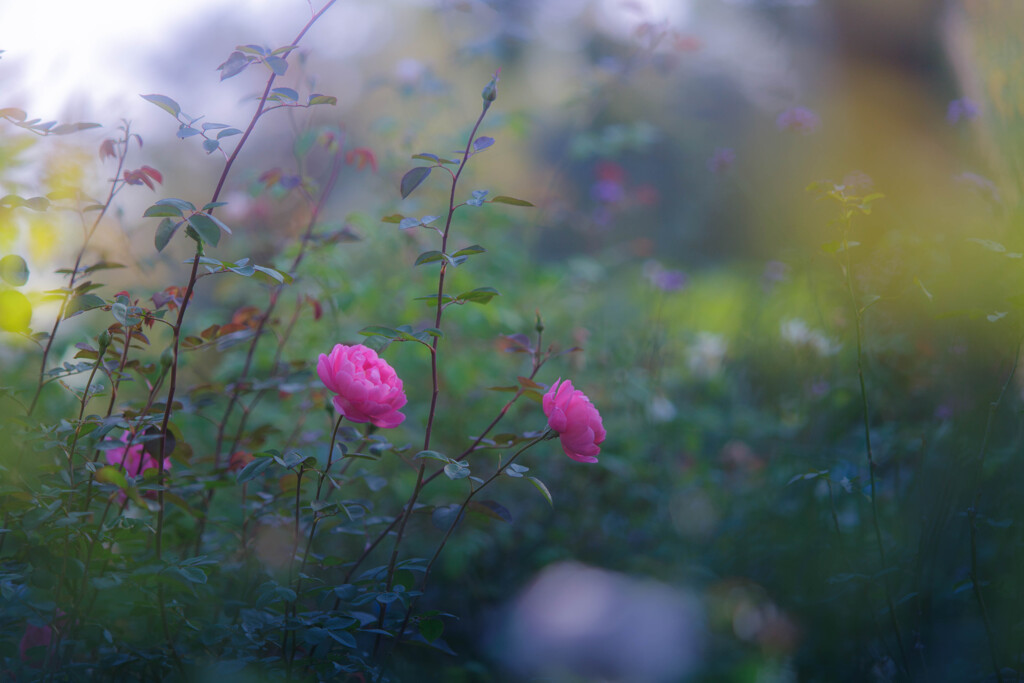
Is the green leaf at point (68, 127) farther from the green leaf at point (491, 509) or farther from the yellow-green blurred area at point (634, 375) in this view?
the green leaf at point (491, 509)

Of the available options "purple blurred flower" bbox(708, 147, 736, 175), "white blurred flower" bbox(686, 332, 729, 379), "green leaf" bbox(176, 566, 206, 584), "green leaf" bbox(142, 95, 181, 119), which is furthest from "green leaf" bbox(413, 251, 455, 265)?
"white blurred flower" bbox(686, 332, 729, 379)

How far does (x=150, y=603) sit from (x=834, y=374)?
1548mm

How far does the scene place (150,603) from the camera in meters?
0.92

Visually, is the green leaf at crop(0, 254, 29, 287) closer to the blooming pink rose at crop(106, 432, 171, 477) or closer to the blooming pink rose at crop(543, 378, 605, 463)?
the blooming pink rose at crop(106, 432, 171, 477)

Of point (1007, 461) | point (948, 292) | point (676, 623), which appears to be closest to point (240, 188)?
point (676, 623)

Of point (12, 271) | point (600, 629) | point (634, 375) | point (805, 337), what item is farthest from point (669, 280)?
point (12, 271)

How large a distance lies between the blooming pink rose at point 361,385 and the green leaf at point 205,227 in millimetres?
185

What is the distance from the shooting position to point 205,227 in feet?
2.48

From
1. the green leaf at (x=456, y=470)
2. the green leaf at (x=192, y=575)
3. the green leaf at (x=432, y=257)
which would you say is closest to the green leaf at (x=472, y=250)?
the green leaf at (x=432, y=257)

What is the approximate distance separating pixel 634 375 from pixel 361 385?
1.49 m

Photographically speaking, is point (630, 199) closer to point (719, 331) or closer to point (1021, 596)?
point (719, 331)

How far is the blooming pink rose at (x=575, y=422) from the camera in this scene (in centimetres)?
83

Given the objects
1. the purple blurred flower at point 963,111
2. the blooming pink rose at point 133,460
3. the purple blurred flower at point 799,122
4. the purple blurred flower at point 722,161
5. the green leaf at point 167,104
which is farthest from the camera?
the purple blurred flower at point 722,161

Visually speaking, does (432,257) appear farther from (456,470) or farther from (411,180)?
(456,470)
